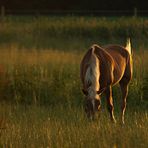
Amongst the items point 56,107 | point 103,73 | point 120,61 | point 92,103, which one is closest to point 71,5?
point 56,107

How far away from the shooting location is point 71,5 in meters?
48.5

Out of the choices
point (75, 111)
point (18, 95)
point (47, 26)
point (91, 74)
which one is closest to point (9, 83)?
point (18, 95)

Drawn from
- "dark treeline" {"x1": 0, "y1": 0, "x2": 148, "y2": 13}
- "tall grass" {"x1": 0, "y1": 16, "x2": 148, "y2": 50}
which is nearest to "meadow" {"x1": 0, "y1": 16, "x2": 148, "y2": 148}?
"tall grass" {"x1": 0, "y1": 16, "x2": 148, "y2": 50}

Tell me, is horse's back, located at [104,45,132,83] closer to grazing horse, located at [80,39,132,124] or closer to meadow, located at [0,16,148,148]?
grazing horse, located at [80,39,132,124]

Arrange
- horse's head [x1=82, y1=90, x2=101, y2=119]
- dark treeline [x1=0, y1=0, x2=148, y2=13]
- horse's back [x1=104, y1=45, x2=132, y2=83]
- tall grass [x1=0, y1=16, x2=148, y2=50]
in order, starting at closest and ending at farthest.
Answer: horse's head [x1=82, y1=90, x2=101, y2=119], horse's back [x1=104, y1=45, x2=132, y2=83], tall grass [x1=0, y1=16, x2=148, y2=50], dark treeline [x1=0, y1=0, x2=148, y2=13]

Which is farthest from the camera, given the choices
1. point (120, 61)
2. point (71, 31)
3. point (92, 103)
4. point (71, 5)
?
point (71, 5)

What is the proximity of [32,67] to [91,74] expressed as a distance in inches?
152

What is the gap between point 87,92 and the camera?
846 centimetres

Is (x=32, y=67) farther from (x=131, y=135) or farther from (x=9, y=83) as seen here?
(x=131, y=135)

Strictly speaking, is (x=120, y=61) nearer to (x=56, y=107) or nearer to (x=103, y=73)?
(x=103, y=73)

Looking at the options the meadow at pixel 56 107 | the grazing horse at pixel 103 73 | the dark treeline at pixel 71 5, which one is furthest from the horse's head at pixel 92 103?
the dark treeline at pixel 71 5

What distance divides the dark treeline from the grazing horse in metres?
34.8

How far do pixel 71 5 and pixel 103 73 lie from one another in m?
39.6

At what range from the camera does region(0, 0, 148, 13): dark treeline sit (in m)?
45.4
